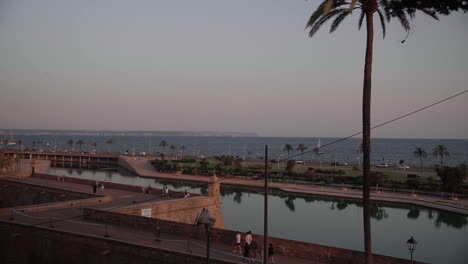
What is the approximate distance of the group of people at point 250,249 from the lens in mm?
17516

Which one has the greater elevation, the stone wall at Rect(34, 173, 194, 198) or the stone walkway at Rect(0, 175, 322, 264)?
the stone wall at Rect(34, 173, 194, 198)

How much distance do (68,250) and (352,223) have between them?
30.5m

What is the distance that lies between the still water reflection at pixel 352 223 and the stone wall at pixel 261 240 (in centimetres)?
1717

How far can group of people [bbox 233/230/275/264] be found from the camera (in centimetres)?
1752

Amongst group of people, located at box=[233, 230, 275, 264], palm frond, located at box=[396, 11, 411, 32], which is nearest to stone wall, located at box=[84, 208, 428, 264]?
group of people, located at box=[233, 230, 275, 264]

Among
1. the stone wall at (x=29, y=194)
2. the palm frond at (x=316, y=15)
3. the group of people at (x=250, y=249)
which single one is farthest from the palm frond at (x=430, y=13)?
the stone wall at (x=29, y=194)

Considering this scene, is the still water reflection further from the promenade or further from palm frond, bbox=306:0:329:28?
palm frond, bbox=306:0:329:28

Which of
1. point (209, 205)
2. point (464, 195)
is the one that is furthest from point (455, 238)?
point (209, 205)

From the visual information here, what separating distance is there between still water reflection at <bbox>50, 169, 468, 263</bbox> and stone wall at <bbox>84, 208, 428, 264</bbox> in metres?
17.2

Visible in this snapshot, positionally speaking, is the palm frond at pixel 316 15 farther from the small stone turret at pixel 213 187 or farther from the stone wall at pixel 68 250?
the small stone turret at pixel 213 187

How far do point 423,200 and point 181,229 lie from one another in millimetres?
37098

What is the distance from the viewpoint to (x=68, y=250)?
20.9 metres

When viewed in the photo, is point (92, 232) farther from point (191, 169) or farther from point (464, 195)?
point (191, 169)

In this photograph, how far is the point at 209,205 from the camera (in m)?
31.2
